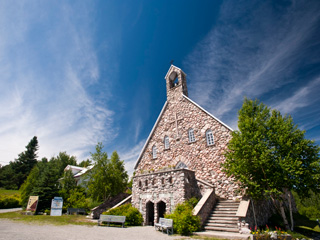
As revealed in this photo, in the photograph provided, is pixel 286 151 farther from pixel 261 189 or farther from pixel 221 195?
pixel 221 195

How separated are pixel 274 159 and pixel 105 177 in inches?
737

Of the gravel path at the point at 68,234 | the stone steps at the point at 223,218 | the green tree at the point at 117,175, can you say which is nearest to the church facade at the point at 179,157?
the stone steps at the point at 223,218

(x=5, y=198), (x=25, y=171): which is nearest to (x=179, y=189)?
(x=5, y=198)

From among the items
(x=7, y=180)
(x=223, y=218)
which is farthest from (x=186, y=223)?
(x=7, y=180)

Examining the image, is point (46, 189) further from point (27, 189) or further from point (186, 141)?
point (186, 141)

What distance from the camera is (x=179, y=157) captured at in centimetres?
1880

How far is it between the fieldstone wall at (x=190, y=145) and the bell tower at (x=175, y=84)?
148mm

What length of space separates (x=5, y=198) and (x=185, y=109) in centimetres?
3495

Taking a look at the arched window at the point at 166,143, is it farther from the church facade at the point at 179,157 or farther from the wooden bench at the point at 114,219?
the wooden bench at the point at 114,219

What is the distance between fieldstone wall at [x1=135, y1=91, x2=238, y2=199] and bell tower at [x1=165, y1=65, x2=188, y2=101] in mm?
148

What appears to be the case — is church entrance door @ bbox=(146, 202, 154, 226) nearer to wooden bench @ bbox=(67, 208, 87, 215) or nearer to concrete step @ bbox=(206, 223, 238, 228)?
concrete step @ bbox=(206, 223, 238, 228)

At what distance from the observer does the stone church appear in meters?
13.6

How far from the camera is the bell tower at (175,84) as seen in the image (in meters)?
21.7

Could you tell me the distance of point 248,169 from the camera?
Result: 11625 millimetres
